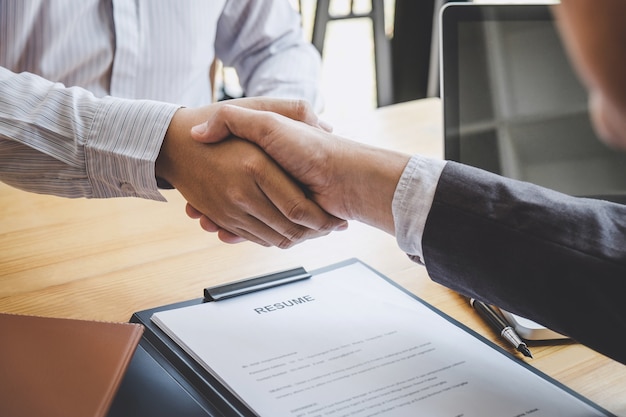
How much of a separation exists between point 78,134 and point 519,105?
63 centimetres

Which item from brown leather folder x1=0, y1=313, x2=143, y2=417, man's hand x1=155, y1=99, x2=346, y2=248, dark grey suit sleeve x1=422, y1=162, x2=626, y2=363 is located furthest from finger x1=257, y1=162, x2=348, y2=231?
brown leather folder x1=0, y1=313, x2=143, y2=417

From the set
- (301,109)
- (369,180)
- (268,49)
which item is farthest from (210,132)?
(268,49)

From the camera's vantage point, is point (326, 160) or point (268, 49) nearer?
point (326, 160)

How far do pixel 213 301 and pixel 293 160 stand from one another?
219mm

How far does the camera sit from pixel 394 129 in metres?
1.51

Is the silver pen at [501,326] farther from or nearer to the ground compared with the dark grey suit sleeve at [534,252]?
nearer to the ground

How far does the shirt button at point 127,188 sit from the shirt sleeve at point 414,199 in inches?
16.5

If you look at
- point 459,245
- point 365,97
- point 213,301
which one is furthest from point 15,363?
point 365,97

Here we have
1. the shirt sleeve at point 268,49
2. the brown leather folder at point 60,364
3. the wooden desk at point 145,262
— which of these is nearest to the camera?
the brown leather folder at point 60,364

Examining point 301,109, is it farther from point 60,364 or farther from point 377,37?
point 377,37

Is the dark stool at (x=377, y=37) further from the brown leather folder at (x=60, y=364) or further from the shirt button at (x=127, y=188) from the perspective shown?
the brown leather folder at (x=60, y=364)

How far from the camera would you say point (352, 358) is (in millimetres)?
719

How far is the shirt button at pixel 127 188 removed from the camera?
1029 mm

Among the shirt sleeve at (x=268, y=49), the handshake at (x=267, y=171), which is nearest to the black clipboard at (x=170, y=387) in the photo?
the handshake at (x=267, y=171)
